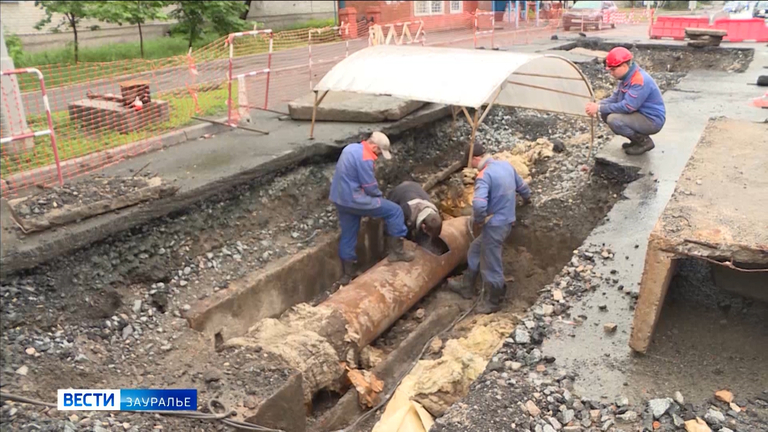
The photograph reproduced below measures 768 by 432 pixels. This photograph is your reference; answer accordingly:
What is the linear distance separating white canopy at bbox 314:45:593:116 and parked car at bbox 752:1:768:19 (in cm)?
1672

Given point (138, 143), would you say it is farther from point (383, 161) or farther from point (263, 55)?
point (263, 55)

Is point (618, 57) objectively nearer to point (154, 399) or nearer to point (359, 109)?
point (359, 109)

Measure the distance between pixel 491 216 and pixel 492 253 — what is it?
453mm

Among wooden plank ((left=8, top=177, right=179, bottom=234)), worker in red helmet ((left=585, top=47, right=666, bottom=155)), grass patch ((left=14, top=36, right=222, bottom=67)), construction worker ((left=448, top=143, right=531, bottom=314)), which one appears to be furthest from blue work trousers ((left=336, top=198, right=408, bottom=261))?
grass patch ((left=14, top=36, right=222, bottom=67))

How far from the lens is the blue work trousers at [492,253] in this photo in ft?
20.6

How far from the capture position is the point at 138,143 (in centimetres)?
756

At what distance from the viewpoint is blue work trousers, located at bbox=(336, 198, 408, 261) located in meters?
6.49

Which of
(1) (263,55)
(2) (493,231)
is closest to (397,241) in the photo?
(2) (493,231)

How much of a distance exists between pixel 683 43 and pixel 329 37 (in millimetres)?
10107

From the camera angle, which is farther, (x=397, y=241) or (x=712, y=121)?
(x=397, y=241)

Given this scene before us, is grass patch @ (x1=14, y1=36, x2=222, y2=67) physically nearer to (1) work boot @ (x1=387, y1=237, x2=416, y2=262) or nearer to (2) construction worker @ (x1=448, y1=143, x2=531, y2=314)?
(1) work boot @ (x1=387, y1=237, x2=416, y2=262)

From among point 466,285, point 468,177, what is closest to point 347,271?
point 466,285

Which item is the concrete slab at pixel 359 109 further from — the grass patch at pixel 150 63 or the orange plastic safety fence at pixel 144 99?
the grass patch at pixel 150 63

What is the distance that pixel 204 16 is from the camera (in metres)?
16.5
